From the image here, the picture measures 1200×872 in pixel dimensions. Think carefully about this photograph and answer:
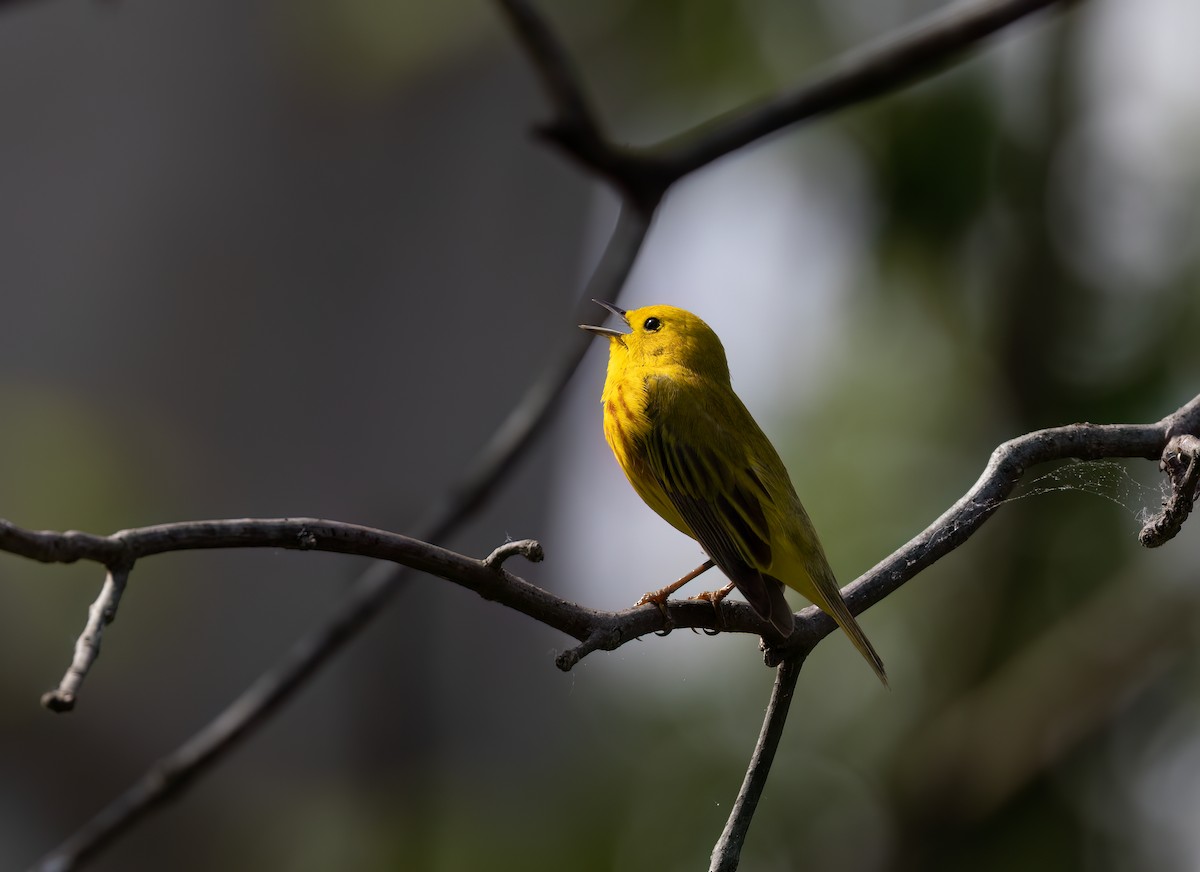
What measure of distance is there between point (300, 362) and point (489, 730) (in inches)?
110

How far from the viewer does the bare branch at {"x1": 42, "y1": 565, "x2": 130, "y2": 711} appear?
1.04m

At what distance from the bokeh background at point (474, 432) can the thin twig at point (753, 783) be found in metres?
4.47

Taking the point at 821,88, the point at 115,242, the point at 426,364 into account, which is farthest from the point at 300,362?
the point at 821,88

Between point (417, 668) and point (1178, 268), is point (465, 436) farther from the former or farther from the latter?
point (1178, 268)

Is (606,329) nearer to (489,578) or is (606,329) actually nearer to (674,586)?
(674,586)

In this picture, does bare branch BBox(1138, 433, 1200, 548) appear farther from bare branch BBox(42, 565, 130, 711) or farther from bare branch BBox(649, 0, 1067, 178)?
bare branch BBox(42, 565, 130, 711)

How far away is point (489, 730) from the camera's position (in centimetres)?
776

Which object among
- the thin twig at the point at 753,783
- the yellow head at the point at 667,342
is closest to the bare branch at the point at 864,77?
the yellow head at the point at 667,342

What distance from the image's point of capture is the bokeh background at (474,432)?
6.62 meters

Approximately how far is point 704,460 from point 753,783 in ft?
4.20

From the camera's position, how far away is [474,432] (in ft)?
24.3

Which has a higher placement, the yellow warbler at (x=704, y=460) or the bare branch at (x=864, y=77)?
the bare branch at (x=864, y=77)

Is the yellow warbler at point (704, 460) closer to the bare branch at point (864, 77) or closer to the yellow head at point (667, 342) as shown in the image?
the yellow head at point (667, 342)

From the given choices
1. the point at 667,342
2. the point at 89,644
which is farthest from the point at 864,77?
the point at 89,644
